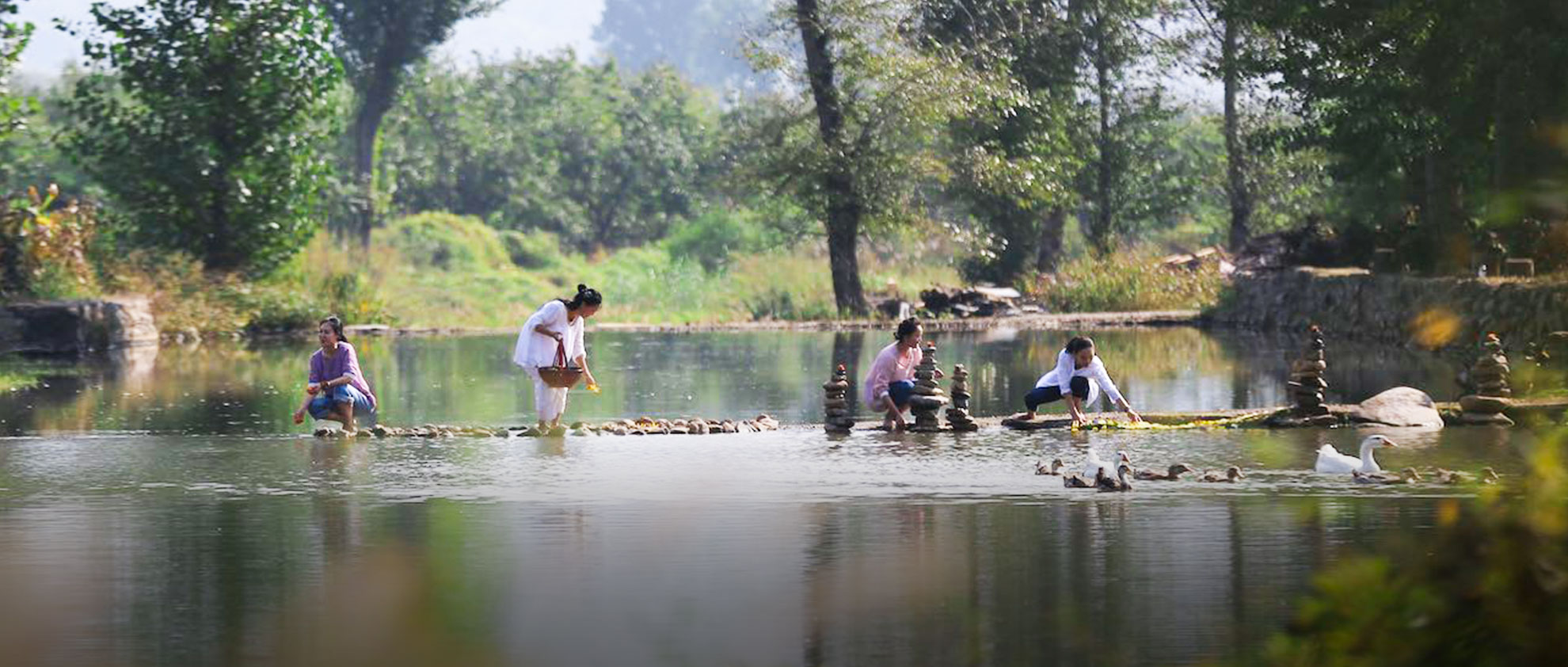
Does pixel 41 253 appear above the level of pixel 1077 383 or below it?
above

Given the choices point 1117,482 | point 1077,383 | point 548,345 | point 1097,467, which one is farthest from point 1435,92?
point 1117,482

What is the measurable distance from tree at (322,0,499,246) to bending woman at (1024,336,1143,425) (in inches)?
2087

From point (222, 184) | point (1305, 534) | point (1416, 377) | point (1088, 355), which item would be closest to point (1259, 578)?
point (1305, 534)

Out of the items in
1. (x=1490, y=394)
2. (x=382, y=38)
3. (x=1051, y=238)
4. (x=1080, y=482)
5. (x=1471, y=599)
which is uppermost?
(x=382, y=38)

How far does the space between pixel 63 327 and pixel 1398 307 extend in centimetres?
2181

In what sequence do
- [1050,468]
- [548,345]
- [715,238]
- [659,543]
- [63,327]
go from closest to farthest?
1. [659,543]
2. [1050,468]
3. [548,345]
4. [63,327]
5. [715,238]

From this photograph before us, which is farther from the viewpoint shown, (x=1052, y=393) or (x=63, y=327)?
(x=63, y=327)

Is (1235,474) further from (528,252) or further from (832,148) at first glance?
(528,252)

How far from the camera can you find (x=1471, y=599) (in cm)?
668

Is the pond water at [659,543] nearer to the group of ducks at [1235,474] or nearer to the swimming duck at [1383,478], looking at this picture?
the group of ducks at [1235,474]

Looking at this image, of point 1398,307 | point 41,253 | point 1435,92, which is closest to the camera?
point 1435,92

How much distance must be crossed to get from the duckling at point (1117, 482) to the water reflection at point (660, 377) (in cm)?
831

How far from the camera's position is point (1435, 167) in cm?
3662

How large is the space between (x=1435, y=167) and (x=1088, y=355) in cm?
1673
